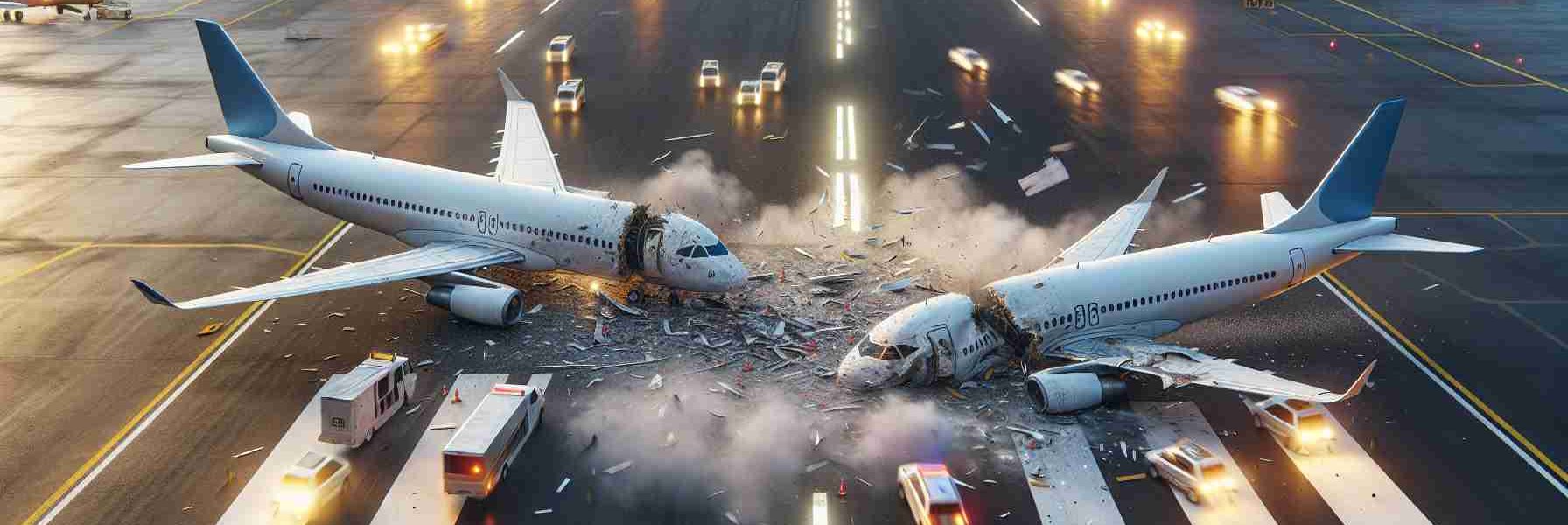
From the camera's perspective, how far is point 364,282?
4284 cm

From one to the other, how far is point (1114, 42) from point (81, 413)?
8070cm

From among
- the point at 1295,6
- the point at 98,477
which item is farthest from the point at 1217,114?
the point at 98,477

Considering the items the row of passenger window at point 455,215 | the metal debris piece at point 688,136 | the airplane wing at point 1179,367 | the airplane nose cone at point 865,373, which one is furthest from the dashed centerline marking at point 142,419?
the airplane wing at point 1179,367

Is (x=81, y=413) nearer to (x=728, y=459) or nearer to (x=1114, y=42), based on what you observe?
(x=728, y=459)

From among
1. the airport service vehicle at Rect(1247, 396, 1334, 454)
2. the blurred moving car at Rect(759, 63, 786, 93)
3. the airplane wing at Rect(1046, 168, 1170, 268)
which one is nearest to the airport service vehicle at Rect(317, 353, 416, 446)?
the airplane wing at Rect(1046, 168, 1170, 268)

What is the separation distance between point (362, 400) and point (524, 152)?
856 inches

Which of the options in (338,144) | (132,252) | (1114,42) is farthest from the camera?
(1114,42)

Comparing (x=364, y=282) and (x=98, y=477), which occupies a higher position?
(x=364, y=282)

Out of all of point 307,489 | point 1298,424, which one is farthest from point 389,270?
point 1298,424

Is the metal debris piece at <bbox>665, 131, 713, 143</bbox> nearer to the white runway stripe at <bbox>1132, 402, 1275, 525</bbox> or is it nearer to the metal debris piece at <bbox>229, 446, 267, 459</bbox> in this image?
the metal debris piece at <bbox>229, 446, 267, 459</bbox>

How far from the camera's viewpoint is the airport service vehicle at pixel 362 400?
3509 centimetres

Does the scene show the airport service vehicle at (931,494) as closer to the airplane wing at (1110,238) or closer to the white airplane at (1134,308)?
the white airplane at (1134,308)

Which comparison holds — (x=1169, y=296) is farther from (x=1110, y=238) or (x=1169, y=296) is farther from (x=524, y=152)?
(x=524, y=152)

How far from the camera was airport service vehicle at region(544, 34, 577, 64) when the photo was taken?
8669 centimetres
